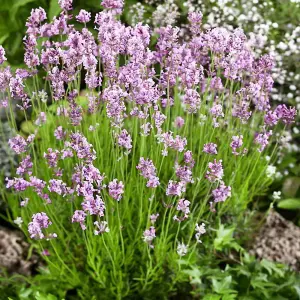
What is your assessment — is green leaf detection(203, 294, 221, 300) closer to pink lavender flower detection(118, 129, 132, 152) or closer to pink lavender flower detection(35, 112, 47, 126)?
pink lavender flower detection(118, 129, 132, 152)

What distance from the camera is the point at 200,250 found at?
8.92 ft

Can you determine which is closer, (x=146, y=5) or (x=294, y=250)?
(x=294, y=250)

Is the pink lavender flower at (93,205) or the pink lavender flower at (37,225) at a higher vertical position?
the pink lavender flower at (93,205)

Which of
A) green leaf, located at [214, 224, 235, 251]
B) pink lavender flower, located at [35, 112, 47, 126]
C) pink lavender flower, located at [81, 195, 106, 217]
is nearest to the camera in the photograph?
pink lavender flower, located at [81, 195, 106, 217]

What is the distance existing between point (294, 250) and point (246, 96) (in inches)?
47.6

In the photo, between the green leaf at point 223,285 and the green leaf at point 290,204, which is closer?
the green leaf at point 223,285

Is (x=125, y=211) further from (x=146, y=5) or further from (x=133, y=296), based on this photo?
(x=146, y=5)

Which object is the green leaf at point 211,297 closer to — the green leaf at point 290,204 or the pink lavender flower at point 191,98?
the pink lavender flower at point 191,98

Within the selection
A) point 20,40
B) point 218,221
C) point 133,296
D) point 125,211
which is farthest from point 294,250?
point 20,40

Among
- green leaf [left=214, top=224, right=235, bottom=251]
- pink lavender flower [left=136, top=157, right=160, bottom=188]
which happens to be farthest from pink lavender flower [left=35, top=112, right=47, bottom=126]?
green leaf [left=214, top=224, right=235, bottom=251]

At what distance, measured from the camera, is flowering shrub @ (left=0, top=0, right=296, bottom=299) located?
6.27 feet

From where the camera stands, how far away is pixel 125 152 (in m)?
1.95

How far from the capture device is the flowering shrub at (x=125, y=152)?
1.91 metres

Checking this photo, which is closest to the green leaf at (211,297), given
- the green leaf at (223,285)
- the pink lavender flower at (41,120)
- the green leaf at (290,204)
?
the green leaf at (223,285)
